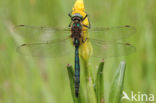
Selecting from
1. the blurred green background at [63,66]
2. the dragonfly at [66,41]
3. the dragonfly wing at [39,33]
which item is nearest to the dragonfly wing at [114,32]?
the dragonfly at [66,41]

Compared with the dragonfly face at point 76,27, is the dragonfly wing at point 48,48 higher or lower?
lower

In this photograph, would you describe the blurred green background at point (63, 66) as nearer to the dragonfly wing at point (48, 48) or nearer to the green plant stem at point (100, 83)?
the dragonfly wing at point (48, 48)

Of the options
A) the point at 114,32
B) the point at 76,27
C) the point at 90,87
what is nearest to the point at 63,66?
the point at 114,32

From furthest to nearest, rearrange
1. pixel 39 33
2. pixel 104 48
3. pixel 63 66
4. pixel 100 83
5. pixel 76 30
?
pixel 63 66, pixel 39 33, pixel 104 48, pixel 76 30, pixel 100 83

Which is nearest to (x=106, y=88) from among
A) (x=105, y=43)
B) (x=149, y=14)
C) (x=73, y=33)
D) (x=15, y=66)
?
(x=105, y=43)

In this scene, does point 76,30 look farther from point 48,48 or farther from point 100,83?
point 100,83

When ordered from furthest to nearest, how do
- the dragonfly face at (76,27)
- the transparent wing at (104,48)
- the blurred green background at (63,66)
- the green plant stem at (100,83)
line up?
the blurred green background at (63,66) < the transparent wing at (104,48) < the dragonfly face at (76,27) < the green plant stem at (100,83)

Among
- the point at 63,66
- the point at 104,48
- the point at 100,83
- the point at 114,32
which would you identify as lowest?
the point at 63,66

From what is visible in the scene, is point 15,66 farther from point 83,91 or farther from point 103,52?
point 83,91
